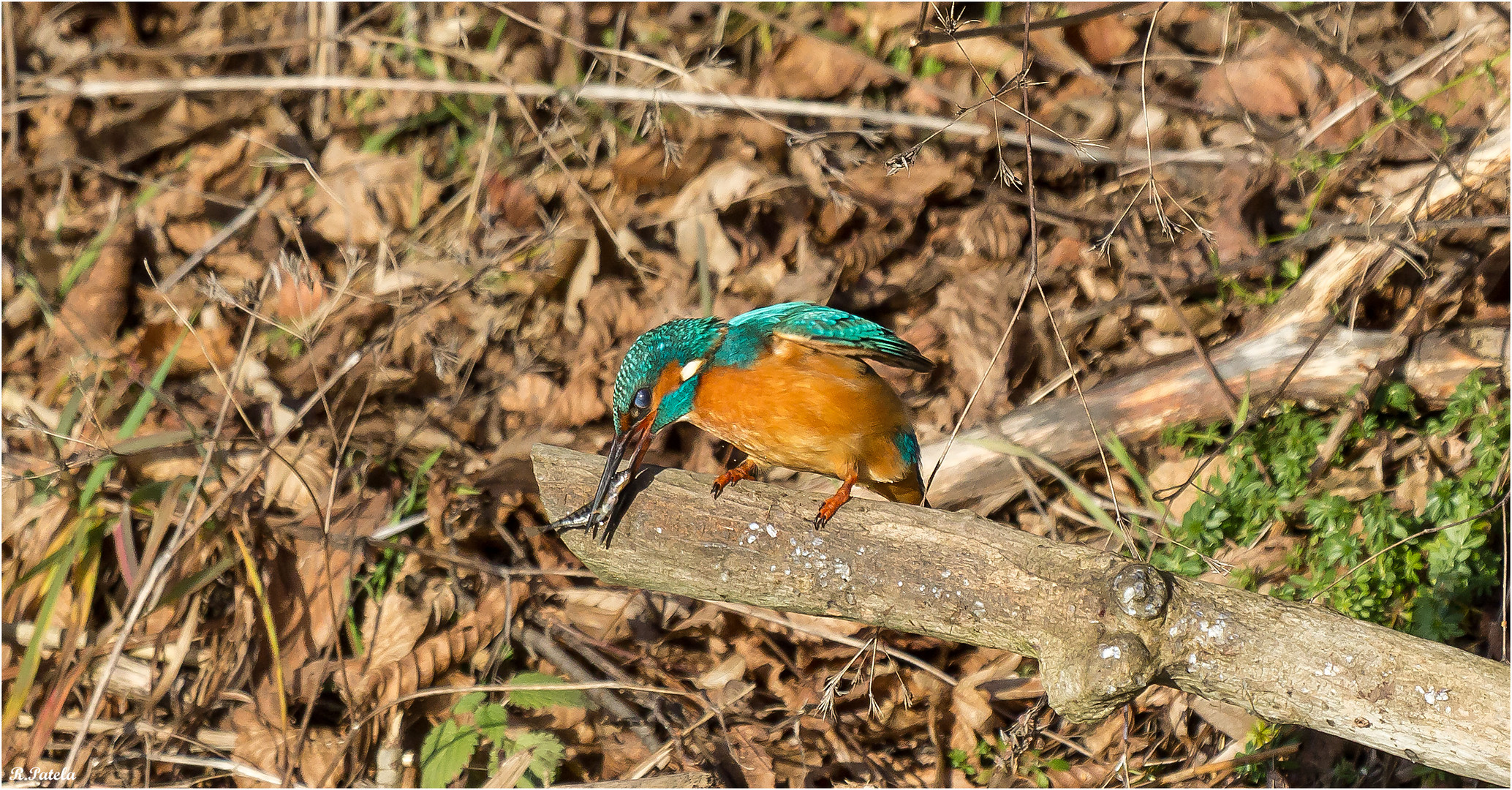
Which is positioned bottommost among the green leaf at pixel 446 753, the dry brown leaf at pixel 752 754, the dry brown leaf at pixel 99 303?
the dry brown leaf at pixel 752 754

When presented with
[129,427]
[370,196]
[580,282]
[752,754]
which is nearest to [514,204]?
[580,282]

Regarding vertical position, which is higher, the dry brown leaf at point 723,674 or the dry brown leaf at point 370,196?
the dry brown leaf at point 370,196

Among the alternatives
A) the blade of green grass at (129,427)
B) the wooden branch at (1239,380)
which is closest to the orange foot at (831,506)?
the wooden branch at (1239,380)

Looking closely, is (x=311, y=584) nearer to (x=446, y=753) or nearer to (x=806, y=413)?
(x=446, y=753)

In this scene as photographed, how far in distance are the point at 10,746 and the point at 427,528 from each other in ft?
5.40

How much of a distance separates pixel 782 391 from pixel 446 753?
1.71m

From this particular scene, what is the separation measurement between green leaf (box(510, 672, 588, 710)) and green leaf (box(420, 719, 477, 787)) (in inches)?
7.1

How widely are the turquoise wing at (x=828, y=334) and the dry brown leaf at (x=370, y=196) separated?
2718 millimetres

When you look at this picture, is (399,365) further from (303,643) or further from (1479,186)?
(1479,186)

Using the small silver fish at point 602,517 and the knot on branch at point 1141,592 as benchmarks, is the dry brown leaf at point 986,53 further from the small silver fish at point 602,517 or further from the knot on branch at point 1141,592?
the knot on branch at point 1141,592

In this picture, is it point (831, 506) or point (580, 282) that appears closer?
point (831, 506)

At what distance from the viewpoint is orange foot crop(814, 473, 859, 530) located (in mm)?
2598

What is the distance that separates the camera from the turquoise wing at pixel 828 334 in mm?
3088

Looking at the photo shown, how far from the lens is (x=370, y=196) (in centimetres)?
523
